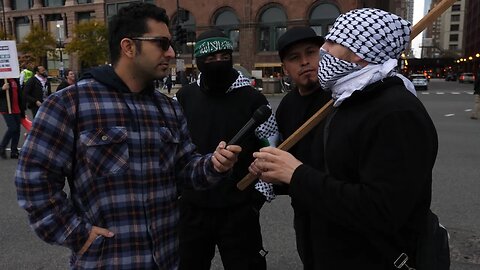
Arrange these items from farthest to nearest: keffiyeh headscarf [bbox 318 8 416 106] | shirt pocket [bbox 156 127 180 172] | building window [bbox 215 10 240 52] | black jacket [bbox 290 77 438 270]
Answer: building window [bbox 215 10 240 52] → shirt pocket [bbox 156 127 180 172] → keffiyeh headscarf [bbox 318 8 416 106] → black jacket [bbox 290 77 438 270]

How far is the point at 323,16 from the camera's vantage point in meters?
44.2

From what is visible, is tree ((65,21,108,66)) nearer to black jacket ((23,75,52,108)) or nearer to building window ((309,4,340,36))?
building window ((309,4,340,36))

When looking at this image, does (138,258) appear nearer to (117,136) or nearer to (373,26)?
(117,136)

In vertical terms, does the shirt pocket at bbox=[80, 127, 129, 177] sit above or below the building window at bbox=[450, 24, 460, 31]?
below

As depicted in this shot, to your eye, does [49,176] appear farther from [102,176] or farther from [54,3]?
[54,3]

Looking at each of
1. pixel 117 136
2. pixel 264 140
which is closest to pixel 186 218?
pixel 264 140

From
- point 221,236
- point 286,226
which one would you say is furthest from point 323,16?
point 221,236

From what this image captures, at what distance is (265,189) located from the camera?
2.64 meters

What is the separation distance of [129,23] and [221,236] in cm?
146

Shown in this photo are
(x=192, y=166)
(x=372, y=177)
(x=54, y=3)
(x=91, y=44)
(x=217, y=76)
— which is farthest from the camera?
(x=54, y=3)

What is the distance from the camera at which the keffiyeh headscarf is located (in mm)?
1594

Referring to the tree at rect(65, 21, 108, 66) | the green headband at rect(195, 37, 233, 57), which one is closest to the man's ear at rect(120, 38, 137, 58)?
the green headband at rect(195, 37, 233, 57)

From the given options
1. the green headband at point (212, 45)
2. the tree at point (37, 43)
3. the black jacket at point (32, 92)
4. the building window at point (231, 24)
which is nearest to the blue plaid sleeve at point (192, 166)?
the green headband at point (212, 45)

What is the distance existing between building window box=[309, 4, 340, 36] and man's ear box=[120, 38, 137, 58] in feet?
142
